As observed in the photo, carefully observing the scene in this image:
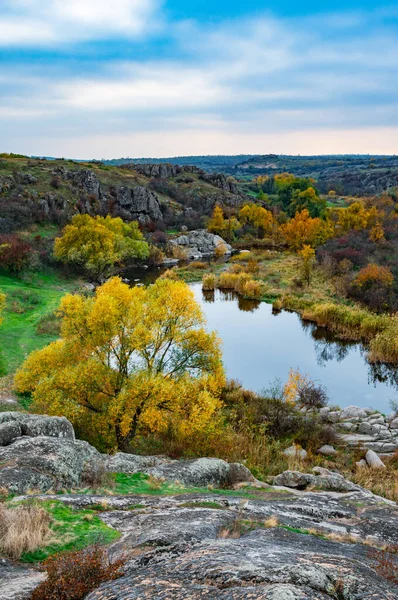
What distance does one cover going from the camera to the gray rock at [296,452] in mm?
18578

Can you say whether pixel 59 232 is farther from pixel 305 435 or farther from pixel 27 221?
pixel 305 435

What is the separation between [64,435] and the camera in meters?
12.9

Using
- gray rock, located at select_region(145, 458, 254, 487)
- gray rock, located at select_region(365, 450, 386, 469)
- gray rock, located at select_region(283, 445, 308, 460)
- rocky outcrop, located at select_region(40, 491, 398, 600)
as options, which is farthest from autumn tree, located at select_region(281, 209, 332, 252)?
rocky outcrop, located at select_region(40, 491, 398, 600)

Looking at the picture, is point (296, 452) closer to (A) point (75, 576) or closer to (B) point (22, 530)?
(B) point (22, 530)

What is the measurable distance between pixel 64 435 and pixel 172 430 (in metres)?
6.60

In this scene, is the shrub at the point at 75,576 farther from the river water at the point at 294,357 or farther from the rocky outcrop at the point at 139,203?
the rocky outcrop at the point at 139,203

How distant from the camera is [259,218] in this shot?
305ft

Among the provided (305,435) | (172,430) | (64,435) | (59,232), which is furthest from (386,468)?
(59,232)

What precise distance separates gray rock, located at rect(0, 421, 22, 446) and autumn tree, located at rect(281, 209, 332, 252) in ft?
203

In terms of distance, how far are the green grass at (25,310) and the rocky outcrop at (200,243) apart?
31581 mm

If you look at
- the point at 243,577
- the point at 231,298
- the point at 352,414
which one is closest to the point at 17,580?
the point at 243,577

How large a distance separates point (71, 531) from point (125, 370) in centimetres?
1177

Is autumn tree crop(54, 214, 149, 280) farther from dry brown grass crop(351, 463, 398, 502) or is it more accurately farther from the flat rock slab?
the flat rock slab

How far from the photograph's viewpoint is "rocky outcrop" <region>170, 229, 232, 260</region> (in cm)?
7888
